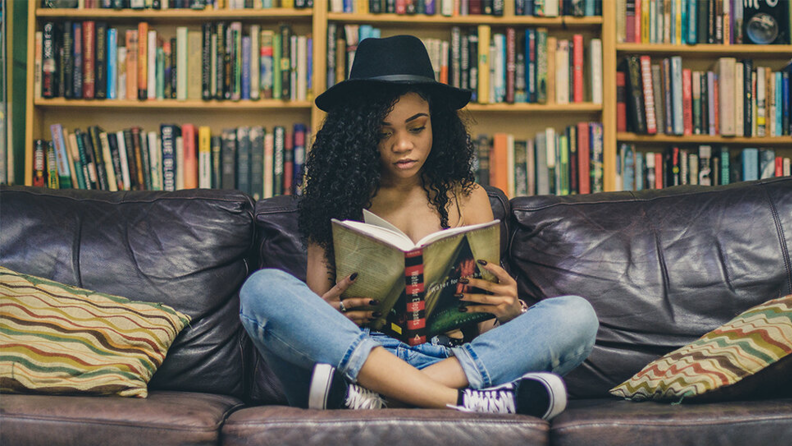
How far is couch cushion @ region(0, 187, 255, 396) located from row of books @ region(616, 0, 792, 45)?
70.0 inches

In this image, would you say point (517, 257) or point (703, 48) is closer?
point (517, 257)

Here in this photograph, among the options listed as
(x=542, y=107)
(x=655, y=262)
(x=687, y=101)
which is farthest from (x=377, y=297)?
(x=687, y=101)

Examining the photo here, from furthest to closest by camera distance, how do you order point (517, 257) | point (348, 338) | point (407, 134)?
point (517, 257)
point (407, 134)
point (348, 338)

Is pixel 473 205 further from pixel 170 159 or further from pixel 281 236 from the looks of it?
pixel 170 159

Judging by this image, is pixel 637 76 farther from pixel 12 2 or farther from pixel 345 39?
pixel 12 2

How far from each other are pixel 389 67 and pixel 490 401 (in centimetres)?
78

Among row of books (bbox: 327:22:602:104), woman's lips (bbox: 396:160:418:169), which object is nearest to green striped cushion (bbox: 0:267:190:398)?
woman's lips (bbox: 396:160:418:169)

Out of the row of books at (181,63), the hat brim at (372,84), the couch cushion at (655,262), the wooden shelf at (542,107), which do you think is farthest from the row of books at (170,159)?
the couch cushion at (655,262)

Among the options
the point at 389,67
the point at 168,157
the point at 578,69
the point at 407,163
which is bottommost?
the point at 407,163

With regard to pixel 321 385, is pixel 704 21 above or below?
above

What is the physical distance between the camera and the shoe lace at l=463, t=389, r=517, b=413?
1008 millimetres

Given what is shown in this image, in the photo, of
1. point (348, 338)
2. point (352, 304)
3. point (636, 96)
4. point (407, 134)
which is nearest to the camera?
point (348, 338)

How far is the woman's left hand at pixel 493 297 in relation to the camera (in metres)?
1.14

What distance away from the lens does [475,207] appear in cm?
148
